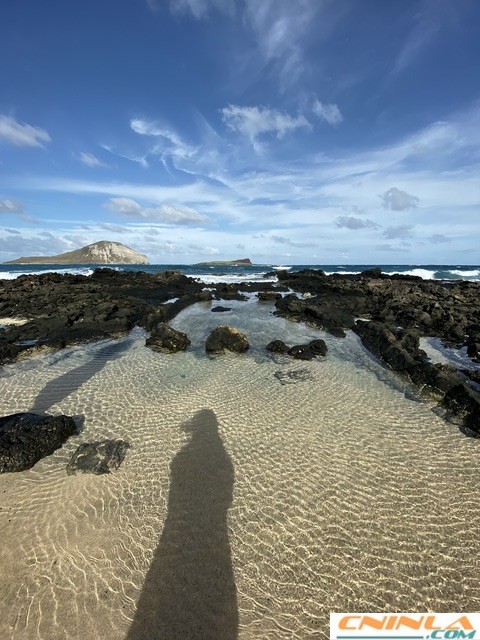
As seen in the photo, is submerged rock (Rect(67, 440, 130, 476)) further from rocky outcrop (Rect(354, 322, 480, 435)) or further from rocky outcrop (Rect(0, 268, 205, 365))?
rocky outcrop (Rect(354, 322, 480, 435))

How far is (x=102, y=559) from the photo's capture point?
15.1ft

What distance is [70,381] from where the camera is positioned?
11.1 m

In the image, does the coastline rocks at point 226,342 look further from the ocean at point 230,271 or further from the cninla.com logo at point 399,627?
the ocean at point 230,271

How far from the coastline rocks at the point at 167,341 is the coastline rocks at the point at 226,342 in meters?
1.38

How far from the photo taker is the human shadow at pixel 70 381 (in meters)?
9.41

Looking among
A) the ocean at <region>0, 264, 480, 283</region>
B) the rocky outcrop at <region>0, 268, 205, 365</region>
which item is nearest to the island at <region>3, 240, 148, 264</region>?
the ocean at <region>0, 264, 480, 283</region>

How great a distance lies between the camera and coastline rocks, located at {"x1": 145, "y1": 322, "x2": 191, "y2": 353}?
14.9 metres

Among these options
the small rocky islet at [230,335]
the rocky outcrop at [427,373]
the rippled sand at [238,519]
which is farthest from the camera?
the rocky outcrop at [427,373]

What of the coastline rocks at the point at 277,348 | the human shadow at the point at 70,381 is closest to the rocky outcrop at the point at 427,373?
the coastline rocks at the point at 277,348

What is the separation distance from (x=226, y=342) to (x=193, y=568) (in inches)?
419

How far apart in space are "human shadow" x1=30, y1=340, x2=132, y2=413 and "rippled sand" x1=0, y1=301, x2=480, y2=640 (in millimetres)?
120

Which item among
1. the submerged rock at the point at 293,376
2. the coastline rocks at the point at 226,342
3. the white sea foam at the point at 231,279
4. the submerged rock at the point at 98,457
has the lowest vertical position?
the submerged rock at the point at 293,376

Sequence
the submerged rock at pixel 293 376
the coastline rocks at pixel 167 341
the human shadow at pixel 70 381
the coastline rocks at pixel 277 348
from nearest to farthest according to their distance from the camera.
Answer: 1. the human shadow at pixel 70 381
2. the submerged rock at pixel 293 376
3. the coastline rocks at pixel 277 348
4. the coastline rocks at pixel 167 341

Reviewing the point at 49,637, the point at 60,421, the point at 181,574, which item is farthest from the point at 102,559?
the point at 60,421
